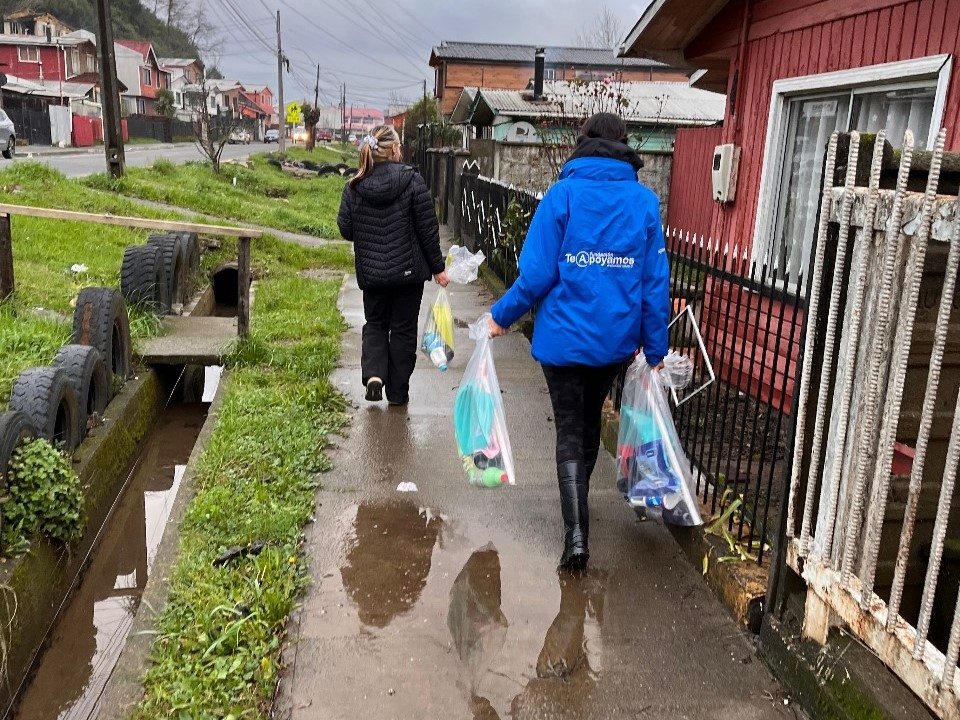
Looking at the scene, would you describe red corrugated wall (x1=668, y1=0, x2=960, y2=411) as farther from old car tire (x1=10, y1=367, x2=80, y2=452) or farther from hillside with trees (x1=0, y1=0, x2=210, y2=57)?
hillside with trees (x1=0, y1=0, x2=210, y2=57)

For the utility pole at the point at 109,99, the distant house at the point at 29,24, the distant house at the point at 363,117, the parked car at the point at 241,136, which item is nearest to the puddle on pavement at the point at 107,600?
the utility pole at the point at 109,99

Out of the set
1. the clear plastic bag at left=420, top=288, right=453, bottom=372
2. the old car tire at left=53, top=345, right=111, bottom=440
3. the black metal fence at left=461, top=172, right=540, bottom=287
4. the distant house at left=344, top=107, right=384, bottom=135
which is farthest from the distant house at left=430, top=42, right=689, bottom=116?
the distant house at left=344, top=107, right=384, bottom=135

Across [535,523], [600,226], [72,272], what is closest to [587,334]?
[600,226]

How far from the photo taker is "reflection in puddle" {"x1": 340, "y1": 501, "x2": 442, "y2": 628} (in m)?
3.29

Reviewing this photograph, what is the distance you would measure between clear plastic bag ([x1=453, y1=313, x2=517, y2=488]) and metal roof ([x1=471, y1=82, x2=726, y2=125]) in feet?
45.1

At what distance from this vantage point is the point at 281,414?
17.1ft

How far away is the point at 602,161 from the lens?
3.32m

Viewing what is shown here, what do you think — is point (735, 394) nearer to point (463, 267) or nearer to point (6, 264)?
point (463, 267)

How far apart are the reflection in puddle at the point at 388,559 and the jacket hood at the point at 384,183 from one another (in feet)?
6.25

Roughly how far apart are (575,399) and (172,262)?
5601 mm

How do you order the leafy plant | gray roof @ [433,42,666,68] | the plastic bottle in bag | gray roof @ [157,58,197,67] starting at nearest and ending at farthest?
the leafy plant → the plastic bottle in bag → gray roof @ [433,42,666,68] → gray roof @ [157,58,197,67]

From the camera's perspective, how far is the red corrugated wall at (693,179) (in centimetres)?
1097

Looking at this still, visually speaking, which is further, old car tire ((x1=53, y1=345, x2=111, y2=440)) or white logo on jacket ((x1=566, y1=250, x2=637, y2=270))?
old car tire ((x1=53, y1=345, x2=111, y2=440))

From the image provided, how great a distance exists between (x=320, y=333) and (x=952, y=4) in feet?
17.1
